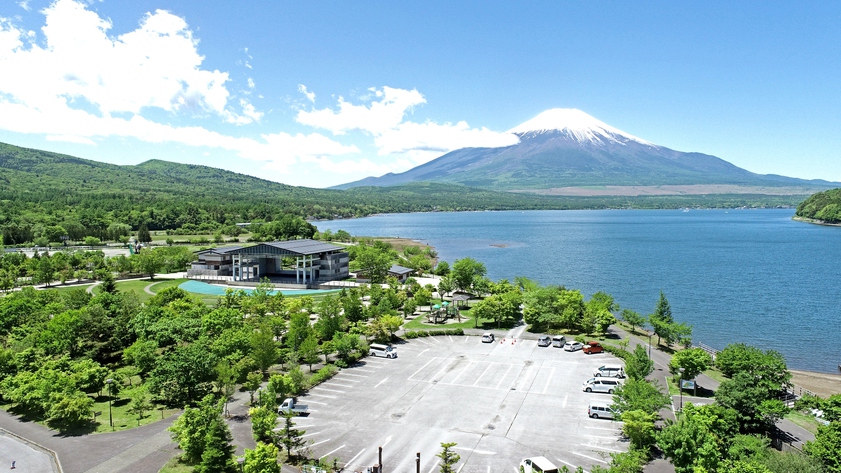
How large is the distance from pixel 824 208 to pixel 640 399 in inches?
6975

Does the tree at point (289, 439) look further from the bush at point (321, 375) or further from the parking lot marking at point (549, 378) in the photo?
the parking lot marking at point (549, 378)

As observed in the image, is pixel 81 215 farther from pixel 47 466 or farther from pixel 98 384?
pixel 47 466

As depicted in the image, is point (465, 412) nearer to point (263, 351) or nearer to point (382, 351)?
point (382, 351)

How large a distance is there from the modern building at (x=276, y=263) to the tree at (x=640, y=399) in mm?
43540

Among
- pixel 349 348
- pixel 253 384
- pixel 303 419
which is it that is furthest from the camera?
pixel 349 348

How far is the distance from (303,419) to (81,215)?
125 m

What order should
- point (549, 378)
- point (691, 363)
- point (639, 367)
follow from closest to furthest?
point (639, 367)
point (691, 363)
point (549, 378)

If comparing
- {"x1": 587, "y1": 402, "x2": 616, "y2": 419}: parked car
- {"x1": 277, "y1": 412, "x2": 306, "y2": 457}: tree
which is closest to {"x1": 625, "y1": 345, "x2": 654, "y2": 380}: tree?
{"x1": 587, "y1": 402, "x2": 616, "y2": 419}: parked car

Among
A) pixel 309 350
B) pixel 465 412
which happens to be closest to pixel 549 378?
pixel 465 412

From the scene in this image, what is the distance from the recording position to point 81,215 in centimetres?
11981

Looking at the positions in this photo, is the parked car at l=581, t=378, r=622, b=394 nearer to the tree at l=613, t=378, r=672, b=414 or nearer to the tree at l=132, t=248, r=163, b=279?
the tree at l=613, t=378, r=672, b=414

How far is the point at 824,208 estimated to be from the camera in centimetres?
15250

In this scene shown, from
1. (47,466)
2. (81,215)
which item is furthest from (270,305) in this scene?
(81,215)

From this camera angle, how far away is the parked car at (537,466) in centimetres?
1698
